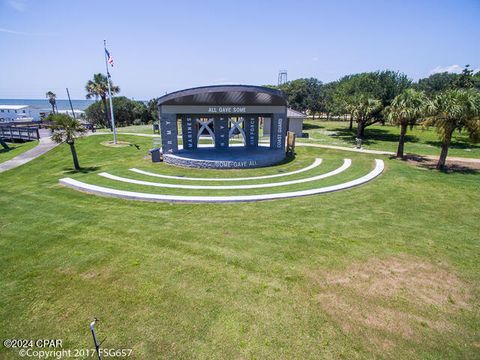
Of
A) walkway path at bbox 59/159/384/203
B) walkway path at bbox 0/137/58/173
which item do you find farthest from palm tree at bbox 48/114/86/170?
walkway path at bbox 0/137/58/173

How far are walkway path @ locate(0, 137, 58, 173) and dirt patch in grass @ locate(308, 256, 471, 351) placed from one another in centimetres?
3443

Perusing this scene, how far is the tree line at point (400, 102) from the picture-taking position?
20.2 m

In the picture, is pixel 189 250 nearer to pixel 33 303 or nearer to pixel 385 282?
pixel 33 303

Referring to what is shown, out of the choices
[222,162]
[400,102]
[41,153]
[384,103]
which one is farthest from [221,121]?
[384,103]

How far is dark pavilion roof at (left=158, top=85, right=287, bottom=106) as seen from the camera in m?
22.7

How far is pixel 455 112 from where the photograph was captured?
19688mm

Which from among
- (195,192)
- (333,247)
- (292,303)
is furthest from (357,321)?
(195,192)

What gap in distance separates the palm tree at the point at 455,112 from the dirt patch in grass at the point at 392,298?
17.0m

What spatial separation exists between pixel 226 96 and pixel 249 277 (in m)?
Answer: 19.9

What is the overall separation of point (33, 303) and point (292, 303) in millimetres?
7816

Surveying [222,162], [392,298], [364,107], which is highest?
[364,107]

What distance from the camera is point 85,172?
920 inches

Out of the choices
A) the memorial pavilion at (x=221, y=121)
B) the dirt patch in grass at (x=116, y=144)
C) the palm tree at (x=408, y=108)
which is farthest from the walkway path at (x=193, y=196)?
the dirt patch in grass at (x=116, y=144)

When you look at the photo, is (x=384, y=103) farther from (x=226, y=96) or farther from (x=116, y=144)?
(x=116, y=144)
